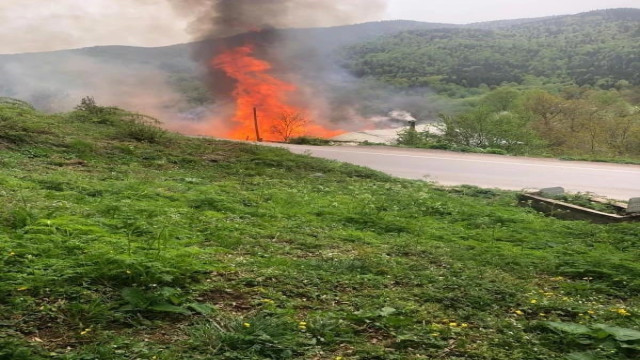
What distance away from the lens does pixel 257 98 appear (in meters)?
32.1

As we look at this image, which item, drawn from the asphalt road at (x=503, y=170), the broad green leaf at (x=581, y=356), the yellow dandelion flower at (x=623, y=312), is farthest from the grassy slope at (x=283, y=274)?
the asphalt road at (x=503, y=170)

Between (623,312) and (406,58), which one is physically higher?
(406,58)

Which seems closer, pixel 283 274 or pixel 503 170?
pixel 283 274

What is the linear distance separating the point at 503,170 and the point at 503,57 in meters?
40.8

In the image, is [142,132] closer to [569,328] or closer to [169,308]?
[169,308]

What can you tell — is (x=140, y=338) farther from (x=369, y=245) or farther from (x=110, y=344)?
(x=369, y=245)

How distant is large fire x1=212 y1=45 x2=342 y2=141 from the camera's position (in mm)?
30453

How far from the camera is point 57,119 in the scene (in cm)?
1678

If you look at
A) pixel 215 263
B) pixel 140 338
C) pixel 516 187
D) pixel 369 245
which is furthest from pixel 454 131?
pixel 140 338

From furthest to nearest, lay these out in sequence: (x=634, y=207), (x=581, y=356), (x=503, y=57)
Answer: (x=503, y=57) → (x=634, y=207) → (x=581, y=356)

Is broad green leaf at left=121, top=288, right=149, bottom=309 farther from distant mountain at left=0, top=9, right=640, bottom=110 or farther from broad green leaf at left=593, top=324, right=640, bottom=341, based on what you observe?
distant mountain at left=0, top=9, right=640, bottom=110

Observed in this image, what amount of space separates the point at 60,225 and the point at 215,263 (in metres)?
1.89

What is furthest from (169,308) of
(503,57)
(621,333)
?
(503,57)

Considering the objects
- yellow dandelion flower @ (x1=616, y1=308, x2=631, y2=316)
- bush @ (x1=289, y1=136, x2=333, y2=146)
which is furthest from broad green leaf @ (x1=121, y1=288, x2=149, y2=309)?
bush @ (x1=289, y1=136, x2=333, y2=146)
